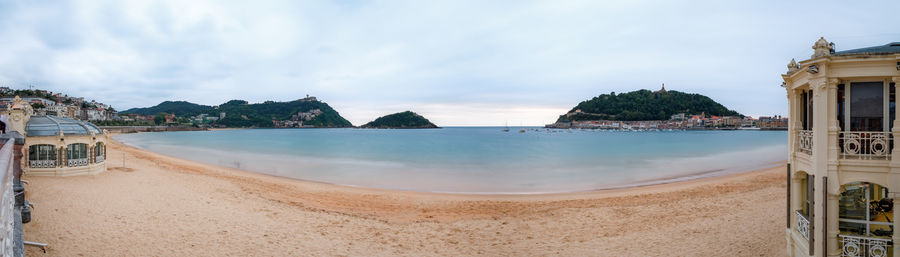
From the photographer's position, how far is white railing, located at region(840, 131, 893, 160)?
5.16 metres

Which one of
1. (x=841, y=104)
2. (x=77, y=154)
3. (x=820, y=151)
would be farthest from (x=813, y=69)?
(x=77, y=154)

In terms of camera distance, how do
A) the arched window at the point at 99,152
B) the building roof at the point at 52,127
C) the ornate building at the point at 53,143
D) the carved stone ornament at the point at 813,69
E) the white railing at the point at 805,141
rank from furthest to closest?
the arched window at the point at 99,152
the building roof at the point at 52,127
the ornate building at the point at 53,143
the white railing at the point at 805,141
the carved stone ornament at the point at 813,69

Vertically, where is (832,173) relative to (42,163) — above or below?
above

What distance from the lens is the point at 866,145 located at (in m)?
5.54

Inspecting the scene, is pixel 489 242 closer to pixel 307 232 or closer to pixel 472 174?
pixel 307 232

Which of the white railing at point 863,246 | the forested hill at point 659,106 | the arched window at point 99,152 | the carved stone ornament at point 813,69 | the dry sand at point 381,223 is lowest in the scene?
the dry sand at point 381,223

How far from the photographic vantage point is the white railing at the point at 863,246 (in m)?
5.36

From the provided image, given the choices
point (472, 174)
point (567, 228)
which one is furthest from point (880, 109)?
point (472, 174)

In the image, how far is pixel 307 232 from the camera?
1018 centimetres

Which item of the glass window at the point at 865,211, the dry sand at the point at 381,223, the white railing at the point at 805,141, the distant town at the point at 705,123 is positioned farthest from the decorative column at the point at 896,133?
the distant town at the point at 705,123

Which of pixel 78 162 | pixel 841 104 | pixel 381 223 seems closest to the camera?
pixel 841 104

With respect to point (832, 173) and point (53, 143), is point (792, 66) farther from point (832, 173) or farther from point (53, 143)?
point (53, 143)

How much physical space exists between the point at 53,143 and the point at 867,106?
81.0 feet

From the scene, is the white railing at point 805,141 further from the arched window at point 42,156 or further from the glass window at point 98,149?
the glass window at point 98,149
